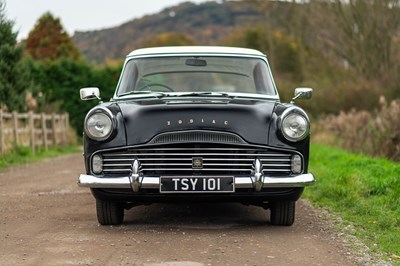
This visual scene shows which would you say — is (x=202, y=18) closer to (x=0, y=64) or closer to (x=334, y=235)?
(x=0, y=64)

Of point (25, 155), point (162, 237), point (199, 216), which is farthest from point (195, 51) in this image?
point (25, 155)

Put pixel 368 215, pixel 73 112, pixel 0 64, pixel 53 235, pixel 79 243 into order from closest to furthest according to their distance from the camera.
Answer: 1. pixel 79 243
2. pixel 53 235
3. pixel 368 215
4. pixel 0 64
5. pixel 73 112

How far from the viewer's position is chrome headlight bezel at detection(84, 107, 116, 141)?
245 inches

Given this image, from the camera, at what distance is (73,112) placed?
95.7ft

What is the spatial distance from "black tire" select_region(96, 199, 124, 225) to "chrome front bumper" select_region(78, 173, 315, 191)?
396mm

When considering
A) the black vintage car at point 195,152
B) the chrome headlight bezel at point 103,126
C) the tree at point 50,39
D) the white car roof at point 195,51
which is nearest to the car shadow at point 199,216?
the black vintage car at point 195,152

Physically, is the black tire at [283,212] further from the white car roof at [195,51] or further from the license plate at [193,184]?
the white car roof at [195,51]

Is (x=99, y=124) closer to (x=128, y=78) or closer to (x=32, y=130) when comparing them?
(x=128, y=78)

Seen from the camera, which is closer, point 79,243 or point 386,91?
point 79,243

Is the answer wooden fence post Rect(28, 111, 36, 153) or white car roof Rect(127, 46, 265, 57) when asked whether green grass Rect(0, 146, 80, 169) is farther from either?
white car roof Rect(127, 46, 265, 57)

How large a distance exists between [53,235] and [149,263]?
1500 millimetres

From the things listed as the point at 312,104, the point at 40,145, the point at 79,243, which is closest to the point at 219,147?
the point at 79,243

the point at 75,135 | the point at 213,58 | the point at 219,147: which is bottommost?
the point at 75,135

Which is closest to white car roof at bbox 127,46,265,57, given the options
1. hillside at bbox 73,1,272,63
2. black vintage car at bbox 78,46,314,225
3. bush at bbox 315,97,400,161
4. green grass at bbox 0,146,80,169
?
black vintage car at bbox 78,46,314,225
